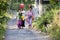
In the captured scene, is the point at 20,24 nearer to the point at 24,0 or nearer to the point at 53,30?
the point at 53,30

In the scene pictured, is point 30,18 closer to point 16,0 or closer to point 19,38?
point 19,38

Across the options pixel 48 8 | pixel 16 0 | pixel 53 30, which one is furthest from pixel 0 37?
pixel 16 0

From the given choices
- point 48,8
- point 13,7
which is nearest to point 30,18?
point 48,8

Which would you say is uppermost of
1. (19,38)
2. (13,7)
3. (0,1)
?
(0,1)

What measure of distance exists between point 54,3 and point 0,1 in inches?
216

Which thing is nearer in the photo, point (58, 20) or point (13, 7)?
point (58, 20)

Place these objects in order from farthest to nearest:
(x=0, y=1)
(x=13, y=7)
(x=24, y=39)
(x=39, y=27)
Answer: (x=13, y=7), (x=39, y=27), (x=0, y=1), (x=24, y=39)

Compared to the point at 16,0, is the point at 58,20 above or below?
above

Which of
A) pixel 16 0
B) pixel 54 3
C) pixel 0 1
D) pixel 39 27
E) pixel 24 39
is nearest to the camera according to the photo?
pixel 24 39

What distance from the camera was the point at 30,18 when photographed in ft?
56.4

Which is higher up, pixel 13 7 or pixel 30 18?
pixel 30 18

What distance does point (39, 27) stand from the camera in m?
16.5

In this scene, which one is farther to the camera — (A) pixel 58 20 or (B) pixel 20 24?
(B) pixel 20 24

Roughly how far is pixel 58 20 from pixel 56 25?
308 millimetres
